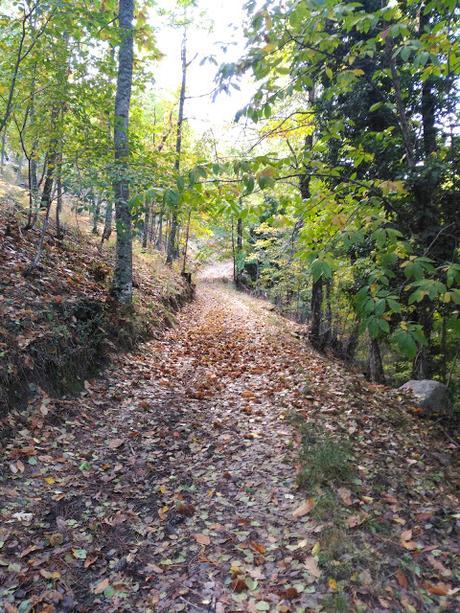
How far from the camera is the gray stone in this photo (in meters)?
6.62

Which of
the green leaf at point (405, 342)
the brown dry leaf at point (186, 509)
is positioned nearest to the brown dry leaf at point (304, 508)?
the brown dry leaf at point (186, 509)

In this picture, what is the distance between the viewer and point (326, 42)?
10.6ft

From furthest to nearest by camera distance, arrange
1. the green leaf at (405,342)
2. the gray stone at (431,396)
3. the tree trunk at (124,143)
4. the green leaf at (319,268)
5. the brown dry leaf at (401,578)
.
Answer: the tree trunk at (124,143)
the gray stone at (431,396)
the brown dry leaf at (401,578)
the green leaf at (319,268)
the green leaf at (405,342)

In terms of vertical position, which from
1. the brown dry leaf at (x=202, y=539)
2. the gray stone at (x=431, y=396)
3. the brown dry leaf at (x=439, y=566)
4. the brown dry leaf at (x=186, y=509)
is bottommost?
the brown dry leaf at (x=202, y=539)

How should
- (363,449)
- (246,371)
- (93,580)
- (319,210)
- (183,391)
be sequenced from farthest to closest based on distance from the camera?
(246,371) → (183,391) → (363,449) → (319,210) → (93,580)

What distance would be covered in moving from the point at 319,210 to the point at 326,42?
145cm

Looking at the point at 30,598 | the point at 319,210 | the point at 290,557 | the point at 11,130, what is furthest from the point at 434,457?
the point at 11,130

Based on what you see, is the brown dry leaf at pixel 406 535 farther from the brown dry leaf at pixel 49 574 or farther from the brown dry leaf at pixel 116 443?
the brown dry leaf at pixel 116 443

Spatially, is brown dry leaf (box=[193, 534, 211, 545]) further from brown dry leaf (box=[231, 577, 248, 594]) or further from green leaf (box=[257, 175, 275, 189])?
green leaf (box=[257, 175, 275, 189])

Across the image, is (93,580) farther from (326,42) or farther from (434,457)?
(326,42)

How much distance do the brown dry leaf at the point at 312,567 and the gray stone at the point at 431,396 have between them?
4.25 m

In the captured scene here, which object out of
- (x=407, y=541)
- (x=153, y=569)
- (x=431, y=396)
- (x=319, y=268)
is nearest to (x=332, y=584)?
(x=407, y=541)

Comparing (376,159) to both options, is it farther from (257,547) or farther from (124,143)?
(257,547)

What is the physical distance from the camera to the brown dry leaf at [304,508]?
3674 mm
